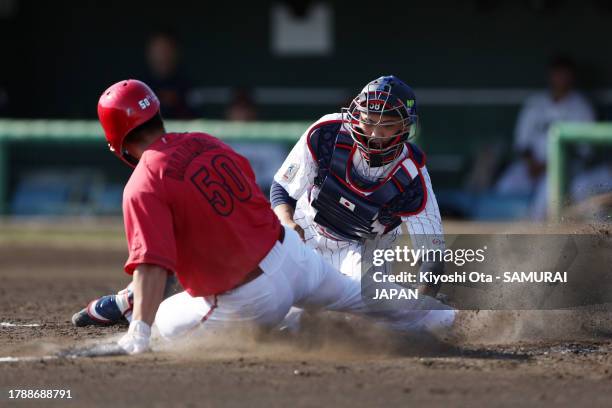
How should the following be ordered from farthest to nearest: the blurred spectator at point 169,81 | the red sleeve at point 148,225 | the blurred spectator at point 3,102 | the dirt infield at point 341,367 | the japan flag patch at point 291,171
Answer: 1. the blurred spectator at point 3,102
2. the blurred spectator at point 169,81
3. the japan flag patch at point 291,171
4. the red sleeve at point 148,225
5. the dirt infield at point 341,367

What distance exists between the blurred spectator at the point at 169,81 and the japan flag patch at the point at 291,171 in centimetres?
610

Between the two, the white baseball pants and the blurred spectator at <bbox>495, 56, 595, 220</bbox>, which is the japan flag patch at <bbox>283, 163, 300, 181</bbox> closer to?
the white baseball pants

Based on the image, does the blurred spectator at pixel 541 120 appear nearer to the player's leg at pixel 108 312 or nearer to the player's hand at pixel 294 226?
the player's hand at pixel 294 226

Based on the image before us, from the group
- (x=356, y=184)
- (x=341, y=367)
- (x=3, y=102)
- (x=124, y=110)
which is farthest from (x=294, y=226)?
(x=3, y=102)

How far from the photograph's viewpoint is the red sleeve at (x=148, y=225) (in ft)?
16.5

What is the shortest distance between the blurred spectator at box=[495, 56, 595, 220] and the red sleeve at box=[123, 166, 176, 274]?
7.60 m

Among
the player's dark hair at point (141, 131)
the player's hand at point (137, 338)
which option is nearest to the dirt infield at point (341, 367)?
the player's hand at point (137, 338)

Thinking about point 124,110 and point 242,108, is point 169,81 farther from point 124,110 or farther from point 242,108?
point 124,110

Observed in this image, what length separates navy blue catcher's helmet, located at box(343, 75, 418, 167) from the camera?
242 inches

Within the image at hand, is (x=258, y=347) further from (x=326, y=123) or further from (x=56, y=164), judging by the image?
(x=56, y=164)

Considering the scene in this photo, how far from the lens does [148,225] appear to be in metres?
5.06

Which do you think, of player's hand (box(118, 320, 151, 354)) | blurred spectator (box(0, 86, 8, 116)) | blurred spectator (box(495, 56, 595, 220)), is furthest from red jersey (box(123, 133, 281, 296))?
blurred spectator (box(0, 86, 8, 116))

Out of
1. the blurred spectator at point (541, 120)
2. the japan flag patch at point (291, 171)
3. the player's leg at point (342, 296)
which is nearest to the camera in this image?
the player's leg at point (342, 296)

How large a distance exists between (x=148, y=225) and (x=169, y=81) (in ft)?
25.2
